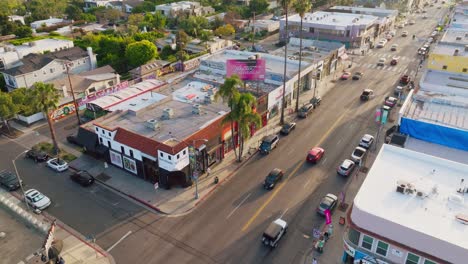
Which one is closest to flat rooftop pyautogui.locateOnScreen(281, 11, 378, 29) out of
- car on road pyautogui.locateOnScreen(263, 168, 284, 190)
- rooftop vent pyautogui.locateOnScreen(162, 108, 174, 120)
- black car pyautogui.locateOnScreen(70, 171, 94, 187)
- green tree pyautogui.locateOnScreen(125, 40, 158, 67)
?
green tree pyautogui.locateOnScreen(125, 40, 158, 67)

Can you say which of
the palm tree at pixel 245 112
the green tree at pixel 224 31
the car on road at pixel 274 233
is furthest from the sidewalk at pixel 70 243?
the green tree at pixel 224 31

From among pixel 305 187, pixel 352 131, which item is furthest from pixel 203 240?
pixel 352 131

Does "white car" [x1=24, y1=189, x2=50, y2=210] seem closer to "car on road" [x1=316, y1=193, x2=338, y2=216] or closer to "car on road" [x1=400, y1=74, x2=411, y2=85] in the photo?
"car on road" [x1=316, y1=193, x2=338, y2=216]

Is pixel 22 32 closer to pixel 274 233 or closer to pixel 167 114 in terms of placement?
pixel 167 114

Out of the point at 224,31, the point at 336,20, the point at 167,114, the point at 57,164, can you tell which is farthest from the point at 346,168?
the point at 224,31

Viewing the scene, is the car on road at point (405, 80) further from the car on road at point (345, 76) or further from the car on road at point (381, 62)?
the car on road at point (381, 62)
